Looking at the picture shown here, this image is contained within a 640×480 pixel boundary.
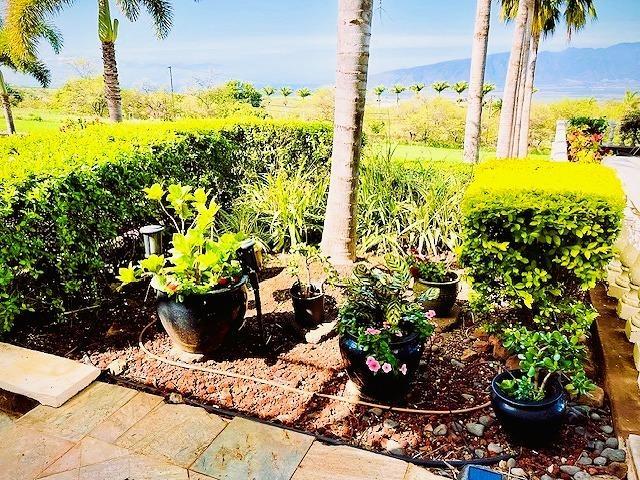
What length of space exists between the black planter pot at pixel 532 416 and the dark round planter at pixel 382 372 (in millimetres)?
408

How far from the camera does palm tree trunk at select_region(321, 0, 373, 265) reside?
136 inches

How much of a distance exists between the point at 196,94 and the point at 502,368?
74.4 ft

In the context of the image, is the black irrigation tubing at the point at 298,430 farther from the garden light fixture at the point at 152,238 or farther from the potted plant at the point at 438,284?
the potted plant at the point at 438,284

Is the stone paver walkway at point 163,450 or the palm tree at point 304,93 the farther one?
the palm tree at point 304,93

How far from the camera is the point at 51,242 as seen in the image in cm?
279

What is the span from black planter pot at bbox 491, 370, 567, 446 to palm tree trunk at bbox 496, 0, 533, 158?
7.70 m

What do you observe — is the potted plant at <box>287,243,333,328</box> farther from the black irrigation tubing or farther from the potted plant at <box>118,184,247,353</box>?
the black irrigation tubing

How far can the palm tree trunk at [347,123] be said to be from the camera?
347cm

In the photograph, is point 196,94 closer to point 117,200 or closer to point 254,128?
point 254,128

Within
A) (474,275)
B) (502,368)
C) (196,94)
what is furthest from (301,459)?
(196,94)

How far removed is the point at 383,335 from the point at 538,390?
2.41 feet

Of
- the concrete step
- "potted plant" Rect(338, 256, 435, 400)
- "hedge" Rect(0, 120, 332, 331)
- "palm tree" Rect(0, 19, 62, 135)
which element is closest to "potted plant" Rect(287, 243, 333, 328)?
"potted plant" Rect(338, 256, 435, 400)

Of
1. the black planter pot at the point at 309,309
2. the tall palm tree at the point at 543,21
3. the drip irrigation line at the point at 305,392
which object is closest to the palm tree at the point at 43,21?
the drip irrigation line at the point at 305,392

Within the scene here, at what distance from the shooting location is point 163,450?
1.77 m
